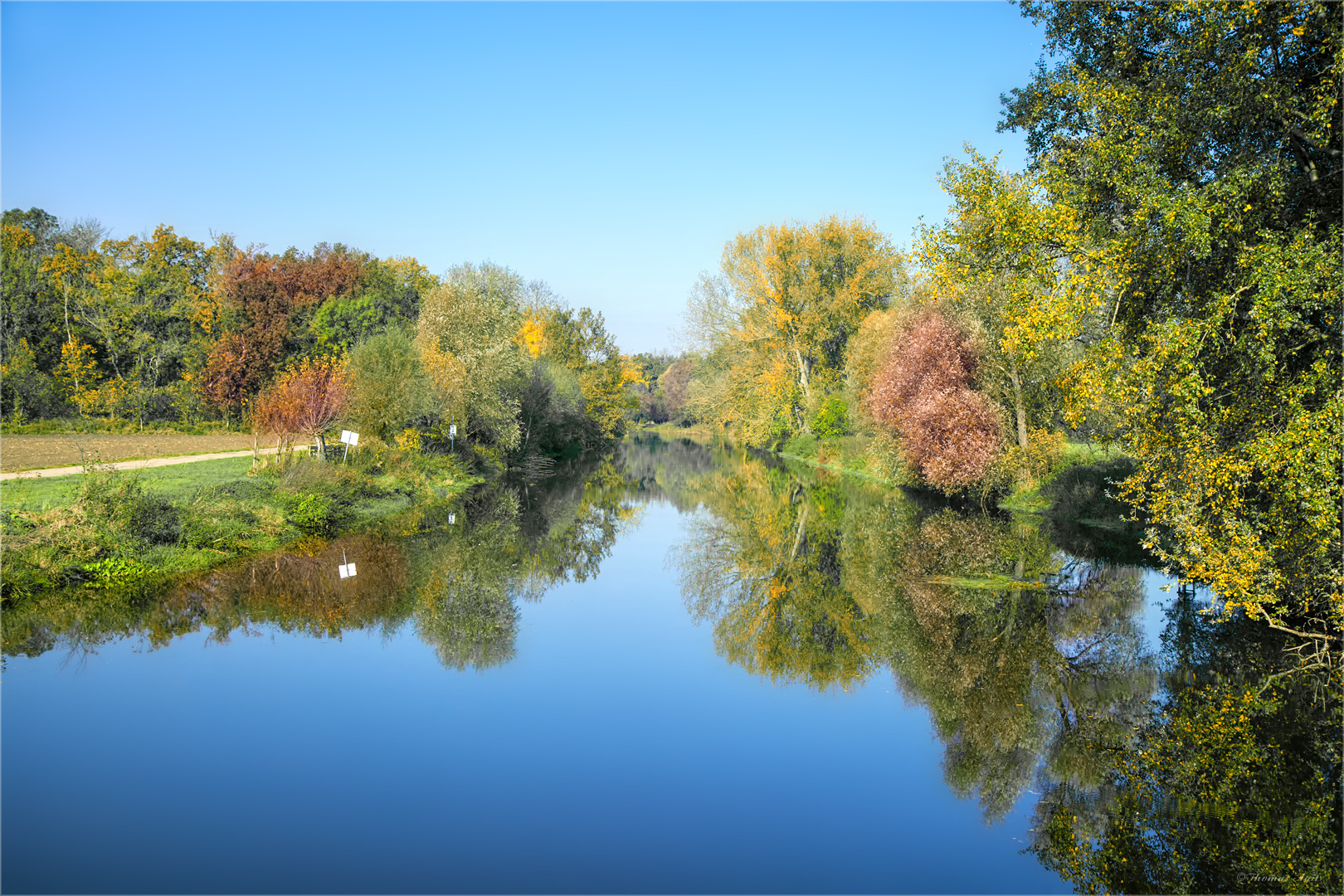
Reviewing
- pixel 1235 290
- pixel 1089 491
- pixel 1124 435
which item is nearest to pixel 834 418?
pixel 1089 491

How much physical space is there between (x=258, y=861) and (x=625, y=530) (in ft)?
62.3

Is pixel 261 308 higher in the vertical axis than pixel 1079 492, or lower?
higher

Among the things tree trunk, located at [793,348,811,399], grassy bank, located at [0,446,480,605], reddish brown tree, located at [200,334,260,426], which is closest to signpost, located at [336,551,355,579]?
grassy bank, located at [0,446,480,605]

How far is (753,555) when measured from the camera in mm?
20203

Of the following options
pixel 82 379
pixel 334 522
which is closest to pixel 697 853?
pixel 334 522

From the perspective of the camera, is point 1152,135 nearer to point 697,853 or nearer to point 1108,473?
point 697,853

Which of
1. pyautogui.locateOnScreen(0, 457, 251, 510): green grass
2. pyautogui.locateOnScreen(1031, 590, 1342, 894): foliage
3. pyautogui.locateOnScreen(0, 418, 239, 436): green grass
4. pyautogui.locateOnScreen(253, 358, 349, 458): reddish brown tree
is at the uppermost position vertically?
pyautogui.locateOnScreen(253, 358, 349, 458): reddish brown tree

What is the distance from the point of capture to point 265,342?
4816 cm

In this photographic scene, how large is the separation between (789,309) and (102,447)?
3288cm

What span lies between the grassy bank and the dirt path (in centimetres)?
302

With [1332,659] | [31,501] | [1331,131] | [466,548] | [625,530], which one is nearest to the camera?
[1331,131]

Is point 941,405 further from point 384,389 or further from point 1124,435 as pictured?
point 384,389

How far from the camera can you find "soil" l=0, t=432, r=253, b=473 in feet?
80.5

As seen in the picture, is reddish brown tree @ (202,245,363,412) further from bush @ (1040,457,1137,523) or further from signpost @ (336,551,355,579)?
bush @ (1040,457,1137,523)
